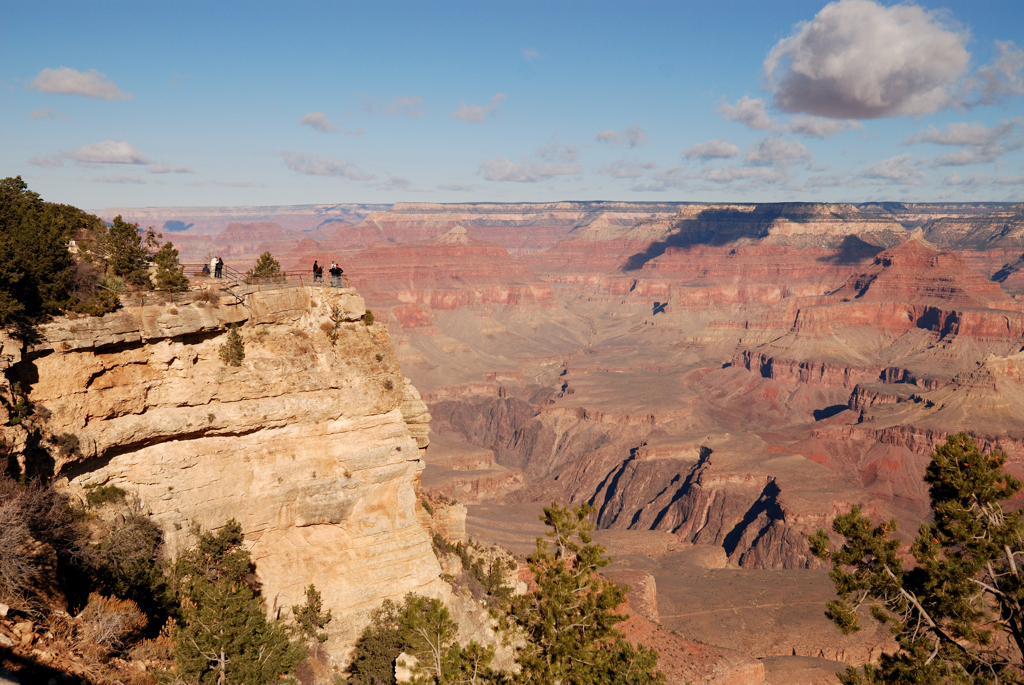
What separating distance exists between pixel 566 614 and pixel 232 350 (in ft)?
55.7

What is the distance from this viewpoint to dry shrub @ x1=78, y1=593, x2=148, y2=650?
17125 millimetres

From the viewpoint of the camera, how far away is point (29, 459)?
22484mm

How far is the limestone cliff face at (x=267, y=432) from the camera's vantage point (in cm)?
2498

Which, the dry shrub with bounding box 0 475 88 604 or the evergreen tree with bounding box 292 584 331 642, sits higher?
the dry shrub with bounding box 0 475 88 604

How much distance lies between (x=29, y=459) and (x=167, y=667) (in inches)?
348

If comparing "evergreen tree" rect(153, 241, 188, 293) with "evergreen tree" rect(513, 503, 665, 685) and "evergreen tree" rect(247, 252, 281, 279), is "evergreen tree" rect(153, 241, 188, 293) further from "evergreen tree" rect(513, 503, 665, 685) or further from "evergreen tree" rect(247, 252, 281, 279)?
"evergreen tree" rect(513, 503, 665, 685)

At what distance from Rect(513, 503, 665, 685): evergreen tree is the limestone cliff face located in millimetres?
11606

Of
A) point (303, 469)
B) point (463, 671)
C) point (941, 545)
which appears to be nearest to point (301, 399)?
point (303, 469)

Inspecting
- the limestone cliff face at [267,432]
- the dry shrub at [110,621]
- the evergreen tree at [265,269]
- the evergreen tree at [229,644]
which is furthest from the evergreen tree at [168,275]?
the dry shrub at [110,621]

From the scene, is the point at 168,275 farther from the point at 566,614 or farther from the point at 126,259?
the point at 566,614

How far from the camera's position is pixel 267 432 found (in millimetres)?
28422

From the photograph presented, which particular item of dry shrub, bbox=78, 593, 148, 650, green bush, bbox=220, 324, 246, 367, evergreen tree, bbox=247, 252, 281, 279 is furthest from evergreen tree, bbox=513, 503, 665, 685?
evergreen tree, bbox=247, 252, 281, 279

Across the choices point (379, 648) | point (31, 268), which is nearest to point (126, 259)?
point (31, 268)

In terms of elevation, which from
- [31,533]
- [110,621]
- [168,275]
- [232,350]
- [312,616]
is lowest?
[312,616]
